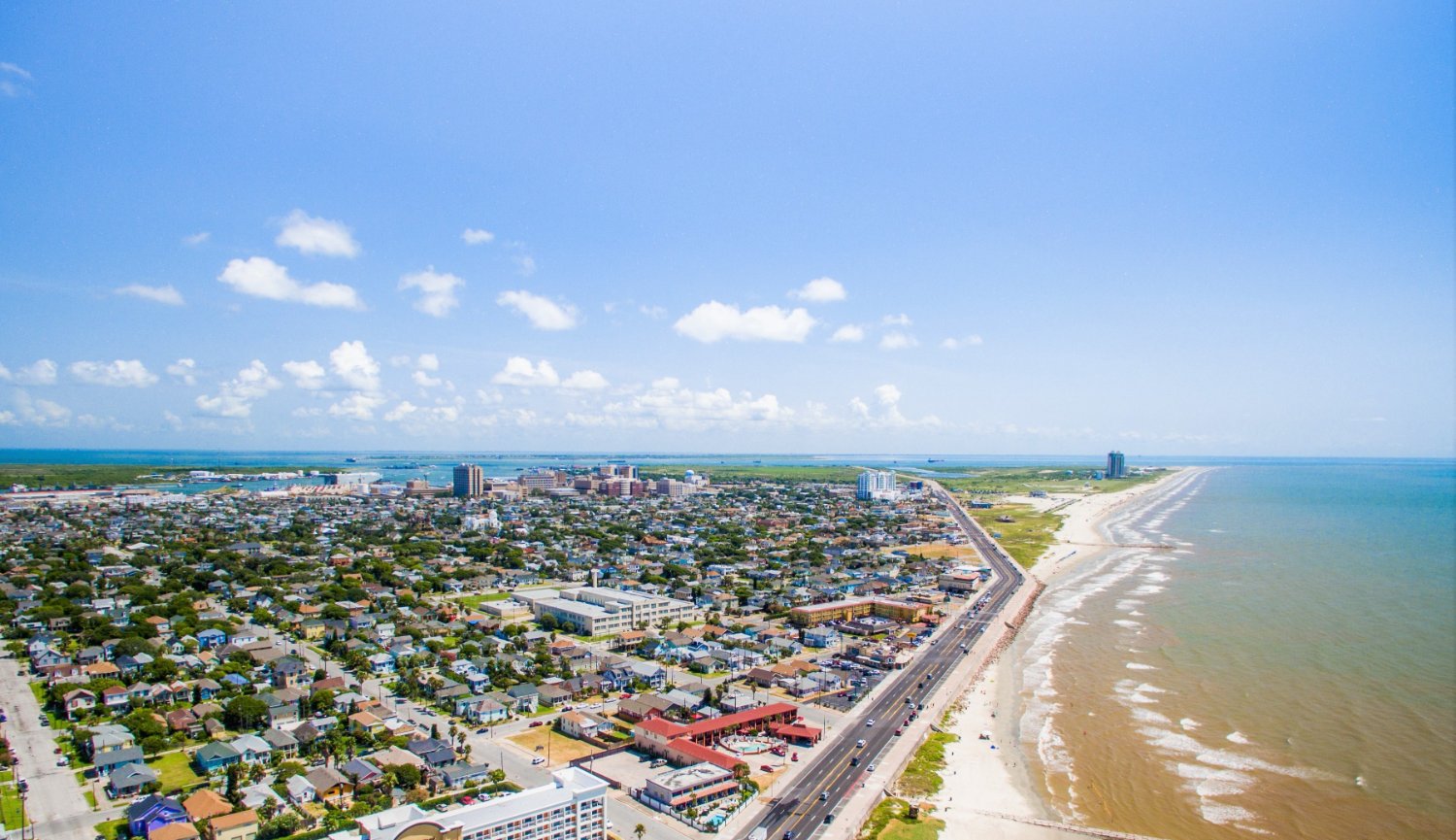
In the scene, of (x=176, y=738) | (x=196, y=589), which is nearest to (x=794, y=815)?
(x=176, y=738)

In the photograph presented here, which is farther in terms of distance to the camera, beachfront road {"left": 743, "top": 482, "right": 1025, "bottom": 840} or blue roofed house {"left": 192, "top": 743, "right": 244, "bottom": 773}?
blue roofed house {"left": 192, "top": 743, "right": 244, "bottom": 773}

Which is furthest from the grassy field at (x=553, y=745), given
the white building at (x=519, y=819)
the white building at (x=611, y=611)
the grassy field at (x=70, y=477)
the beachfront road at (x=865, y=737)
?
the grassy field at (x=70, y=477)

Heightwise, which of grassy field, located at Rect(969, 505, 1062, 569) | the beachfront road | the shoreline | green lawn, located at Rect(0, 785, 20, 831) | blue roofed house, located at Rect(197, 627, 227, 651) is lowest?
the shoreline

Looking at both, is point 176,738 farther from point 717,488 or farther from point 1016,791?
point 717,488

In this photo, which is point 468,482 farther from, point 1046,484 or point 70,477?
point 1046,484

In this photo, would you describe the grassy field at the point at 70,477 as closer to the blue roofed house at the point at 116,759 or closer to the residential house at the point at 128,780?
the blue roofed house at the point at 116,759

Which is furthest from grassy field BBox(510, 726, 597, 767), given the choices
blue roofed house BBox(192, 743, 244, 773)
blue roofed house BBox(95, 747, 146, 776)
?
blue roofed house BBox(95, 747, 146, 776)

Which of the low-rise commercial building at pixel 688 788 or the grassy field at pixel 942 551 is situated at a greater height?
the grassy field at pixel 942 551

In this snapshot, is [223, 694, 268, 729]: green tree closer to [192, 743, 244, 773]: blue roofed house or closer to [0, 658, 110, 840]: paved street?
[192, 743, 244, 773]: blue roofed house
